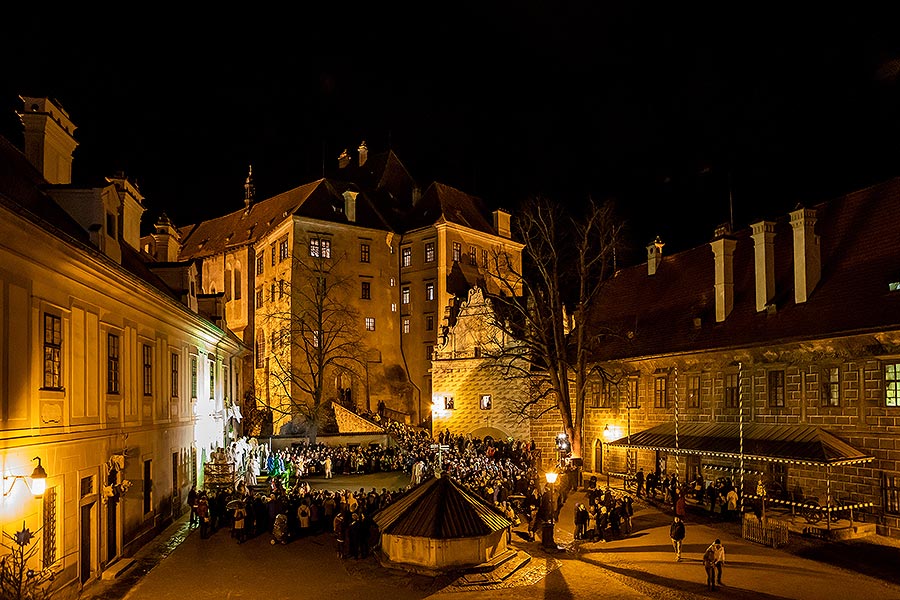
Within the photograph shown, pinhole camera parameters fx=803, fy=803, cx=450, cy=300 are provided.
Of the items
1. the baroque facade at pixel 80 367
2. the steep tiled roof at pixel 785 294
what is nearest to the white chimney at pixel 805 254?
the steep tiled roof at pixel 785 294

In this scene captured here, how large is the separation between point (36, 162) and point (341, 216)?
1542 inches

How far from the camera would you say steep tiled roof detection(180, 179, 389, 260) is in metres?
58.6

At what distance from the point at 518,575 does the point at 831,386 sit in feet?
40.2

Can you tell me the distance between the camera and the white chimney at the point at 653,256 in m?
39.8

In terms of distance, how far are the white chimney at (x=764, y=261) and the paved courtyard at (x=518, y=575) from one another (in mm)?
9810

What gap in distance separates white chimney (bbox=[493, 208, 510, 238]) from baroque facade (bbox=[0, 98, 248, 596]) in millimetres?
38611

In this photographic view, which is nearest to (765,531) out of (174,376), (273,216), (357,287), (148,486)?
(148,486)

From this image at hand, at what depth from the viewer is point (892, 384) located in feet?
72.6

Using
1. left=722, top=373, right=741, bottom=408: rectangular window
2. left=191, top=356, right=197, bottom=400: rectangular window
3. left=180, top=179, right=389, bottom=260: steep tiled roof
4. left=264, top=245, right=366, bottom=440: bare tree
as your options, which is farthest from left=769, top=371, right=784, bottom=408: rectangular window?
left=180, top=179, right=389, bottom=260: steep tiled roof

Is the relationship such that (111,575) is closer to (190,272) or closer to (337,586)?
(337,586)

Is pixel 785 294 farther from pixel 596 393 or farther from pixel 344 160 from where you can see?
pixel 344 160

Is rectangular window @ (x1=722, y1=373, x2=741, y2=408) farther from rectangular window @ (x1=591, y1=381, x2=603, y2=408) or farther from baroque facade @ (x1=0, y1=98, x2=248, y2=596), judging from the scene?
baroque facade @ (x1=0, y1=98, x2=248, y2=596)

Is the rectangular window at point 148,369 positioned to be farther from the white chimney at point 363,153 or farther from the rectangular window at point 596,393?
the white chimney at point 363,153

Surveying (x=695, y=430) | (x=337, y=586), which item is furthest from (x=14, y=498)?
(x=695, y=430)
